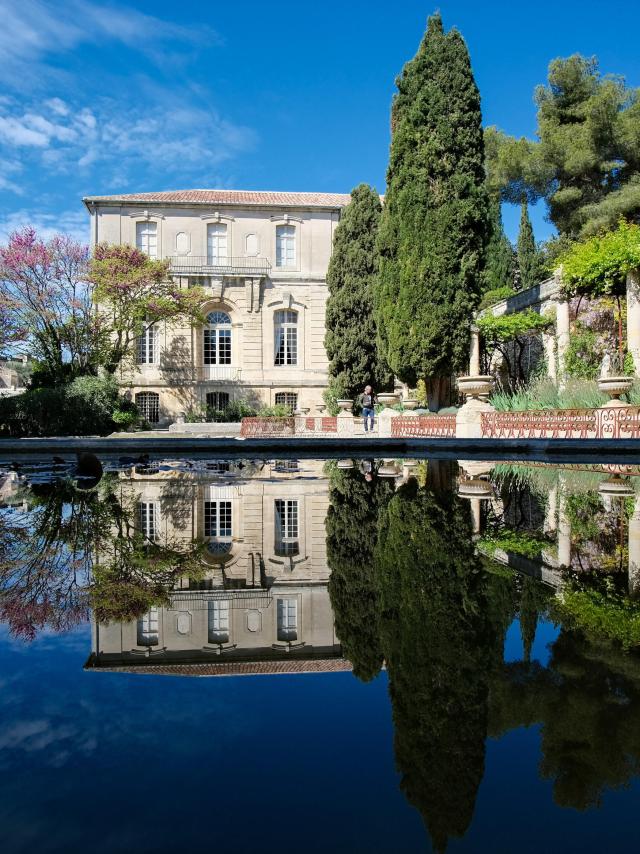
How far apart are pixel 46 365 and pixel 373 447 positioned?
15351 mm

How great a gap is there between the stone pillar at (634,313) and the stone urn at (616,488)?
8.94 metres

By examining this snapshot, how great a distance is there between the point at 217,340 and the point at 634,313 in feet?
60.2

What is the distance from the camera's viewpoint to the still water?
1.03m

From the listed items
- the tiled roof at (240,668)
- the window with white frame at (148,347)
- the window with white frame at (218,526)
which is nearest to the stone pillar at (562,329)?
the window with white frame at (218,526)

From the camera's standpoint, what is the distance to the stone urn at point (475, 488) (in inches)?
211

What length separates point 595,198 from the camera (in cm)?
2453

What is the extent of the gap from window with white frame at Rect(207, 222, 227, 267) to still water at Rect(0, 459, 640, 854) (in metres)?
26.1

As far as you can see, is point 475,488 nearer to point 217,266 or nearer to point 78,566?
point 78,566

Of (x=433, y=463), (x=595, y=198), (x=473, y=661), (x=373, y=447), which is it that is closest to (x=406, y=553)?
(x=473, y=661)

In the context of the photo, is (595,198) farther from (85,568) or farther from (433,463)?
(85,568)

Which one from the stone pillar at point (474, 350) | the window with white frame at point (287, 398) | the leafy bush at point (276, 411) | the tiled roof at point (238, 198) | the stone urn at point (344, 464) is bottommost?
the stone urn at point (344, 464)

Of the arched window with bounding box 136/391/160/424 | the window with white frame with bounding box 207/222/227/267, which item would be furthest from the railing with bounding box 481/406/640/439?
the window with white frame with bounding box 207/222/227/267

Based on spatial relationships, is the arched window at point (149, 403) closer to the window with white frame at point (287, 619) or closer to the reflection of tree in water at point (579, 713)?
the window with white frame at point (287, 619)

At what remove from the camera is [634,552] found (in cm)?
321
